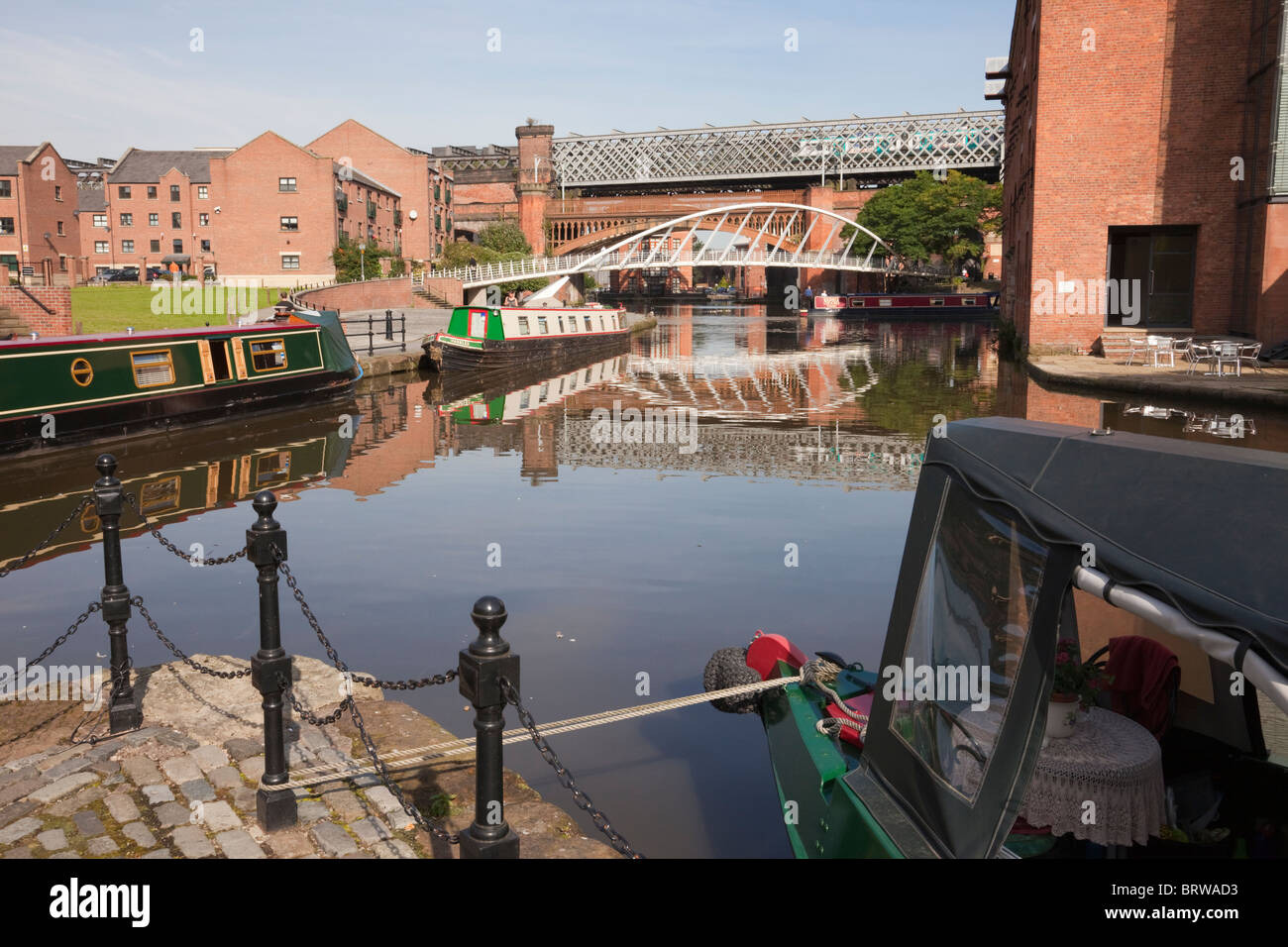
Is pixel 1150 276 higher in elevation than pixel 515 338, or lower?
higher

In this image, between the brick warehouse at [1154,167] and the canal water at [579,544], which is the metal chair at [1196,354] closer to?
the brick warehouse at [1154,167]

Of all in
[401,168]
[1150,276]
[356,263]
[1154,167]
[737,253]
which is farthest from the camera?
[737,253]

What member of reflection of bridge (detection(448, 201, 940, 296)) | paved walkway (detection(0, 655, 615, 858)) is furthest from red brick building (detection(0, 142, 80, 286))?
paved walkway (detection(0, 655, 615, 858))

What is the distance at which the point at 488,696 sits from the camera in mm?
3367

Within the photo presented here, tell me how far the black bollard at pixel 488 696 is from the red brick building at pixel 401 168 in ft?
213

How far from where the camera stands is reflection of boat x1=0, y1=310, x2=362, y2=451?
15141mm

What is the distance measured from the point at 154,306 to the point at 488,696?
1555 inches

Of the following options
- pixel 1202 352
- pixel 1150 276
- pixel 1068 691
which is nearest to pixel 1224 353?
pixel 1202 352

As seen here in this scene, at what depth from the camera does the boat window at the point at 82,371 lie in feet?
51.9

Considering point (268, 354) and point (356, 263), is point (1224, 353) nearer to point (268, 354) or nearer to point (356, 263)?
point (268, 354)

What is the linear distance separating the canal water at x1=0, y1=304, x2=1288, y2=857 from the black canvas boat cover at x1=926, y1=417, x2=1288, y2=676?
2.45 meters
